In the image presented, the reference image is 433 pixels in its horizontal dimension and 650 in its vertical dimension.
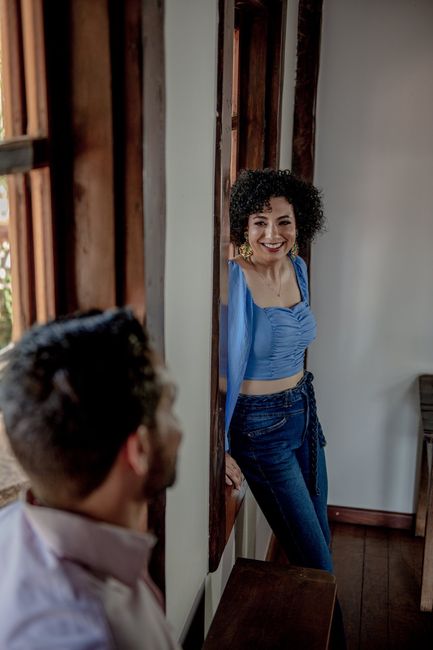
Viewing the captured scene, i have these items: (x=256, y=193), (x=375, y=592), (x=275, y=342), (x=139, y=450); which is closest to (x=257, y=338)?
(x=275, y=342)

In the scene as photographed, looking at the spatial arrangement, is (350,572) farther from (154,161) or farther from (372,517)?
(154,161)

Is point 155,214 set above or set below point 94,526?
above

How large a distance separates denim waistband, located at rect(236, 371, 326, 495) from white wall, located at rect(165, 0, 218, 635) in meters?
0.44

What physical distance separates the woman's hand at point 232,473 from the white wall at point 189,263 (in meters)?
0.27

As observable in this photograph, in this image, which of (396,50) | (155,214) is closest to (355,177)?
(396,50)

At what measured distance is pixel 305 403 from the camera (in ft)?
7.17

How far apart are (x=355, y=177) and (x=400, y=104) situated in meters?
0.37

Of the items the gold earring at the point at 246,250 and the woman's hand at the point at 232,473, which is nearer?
the woman's hand at the point at 232,473

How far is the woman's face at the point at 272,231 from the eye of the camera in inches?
88.1

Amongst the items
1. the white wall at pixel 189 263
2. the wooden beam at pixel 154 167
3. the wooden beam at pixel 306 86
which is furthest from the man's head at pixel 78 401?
the wooden beam at pixel 306 86

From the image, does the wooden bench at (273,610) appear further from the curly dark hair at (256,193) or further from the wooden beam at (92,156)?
the curly dark hair at (256,193)

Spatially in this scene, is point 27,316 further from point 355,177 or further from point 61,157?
point 355,177

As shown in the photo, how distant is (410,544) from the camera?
3.34m

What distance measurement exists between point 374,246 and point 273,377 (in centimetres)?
138
